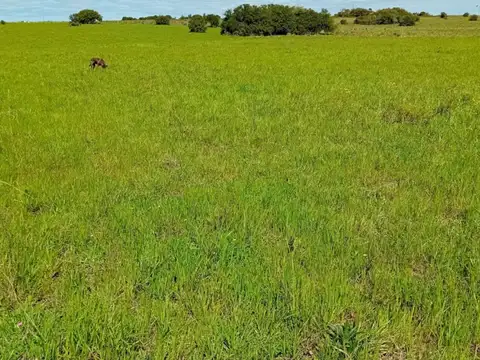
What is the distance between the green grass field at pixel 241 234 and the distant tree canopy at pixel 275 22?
6407 centimetres

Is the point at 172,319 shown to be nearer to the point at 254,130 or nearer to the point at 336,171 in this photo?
the point at 336,171

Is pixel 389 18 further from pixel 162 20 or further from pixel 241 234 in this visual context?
pixel 241 234

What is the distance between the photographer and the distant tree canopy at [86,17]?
82.2 m

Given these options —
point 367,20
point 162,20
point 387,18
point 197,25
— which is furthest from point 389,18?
point 162,20

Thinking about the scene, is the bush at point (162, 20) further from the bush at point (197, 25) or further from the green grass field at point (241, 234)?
the green grass field at point (241, 234)

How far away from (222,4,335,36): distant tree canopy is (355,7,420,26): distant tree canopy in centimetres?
1991

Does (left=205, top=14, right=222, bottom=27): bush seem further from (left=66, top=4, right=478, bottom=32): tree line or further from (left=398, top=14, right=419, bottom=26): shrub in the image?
(left=398, top=14, right=419, bottom=26): shrub

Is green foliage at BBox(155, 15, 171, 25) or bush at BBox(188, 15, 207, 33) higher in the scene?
green foliage at BBox(155, 15, 171, 25)

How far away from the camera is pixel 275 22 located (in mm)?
71125

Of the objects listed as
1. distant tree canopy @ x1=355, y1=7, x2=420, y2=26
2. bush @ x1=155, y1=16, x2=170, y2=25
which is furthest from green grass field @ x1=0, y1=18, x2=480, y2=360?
bush @ x1=155, y1=16, x2=170, y2=25

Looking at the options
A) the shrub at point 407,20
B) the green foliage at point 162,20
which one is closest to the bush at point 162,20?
the green foliage at point 162,20

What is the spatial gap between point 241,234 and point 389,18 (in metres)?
95.0

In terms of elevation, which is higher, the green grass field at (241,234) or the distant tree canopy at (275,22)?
the distant tree canopy at (275,22)

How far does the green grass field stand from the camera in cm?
292
